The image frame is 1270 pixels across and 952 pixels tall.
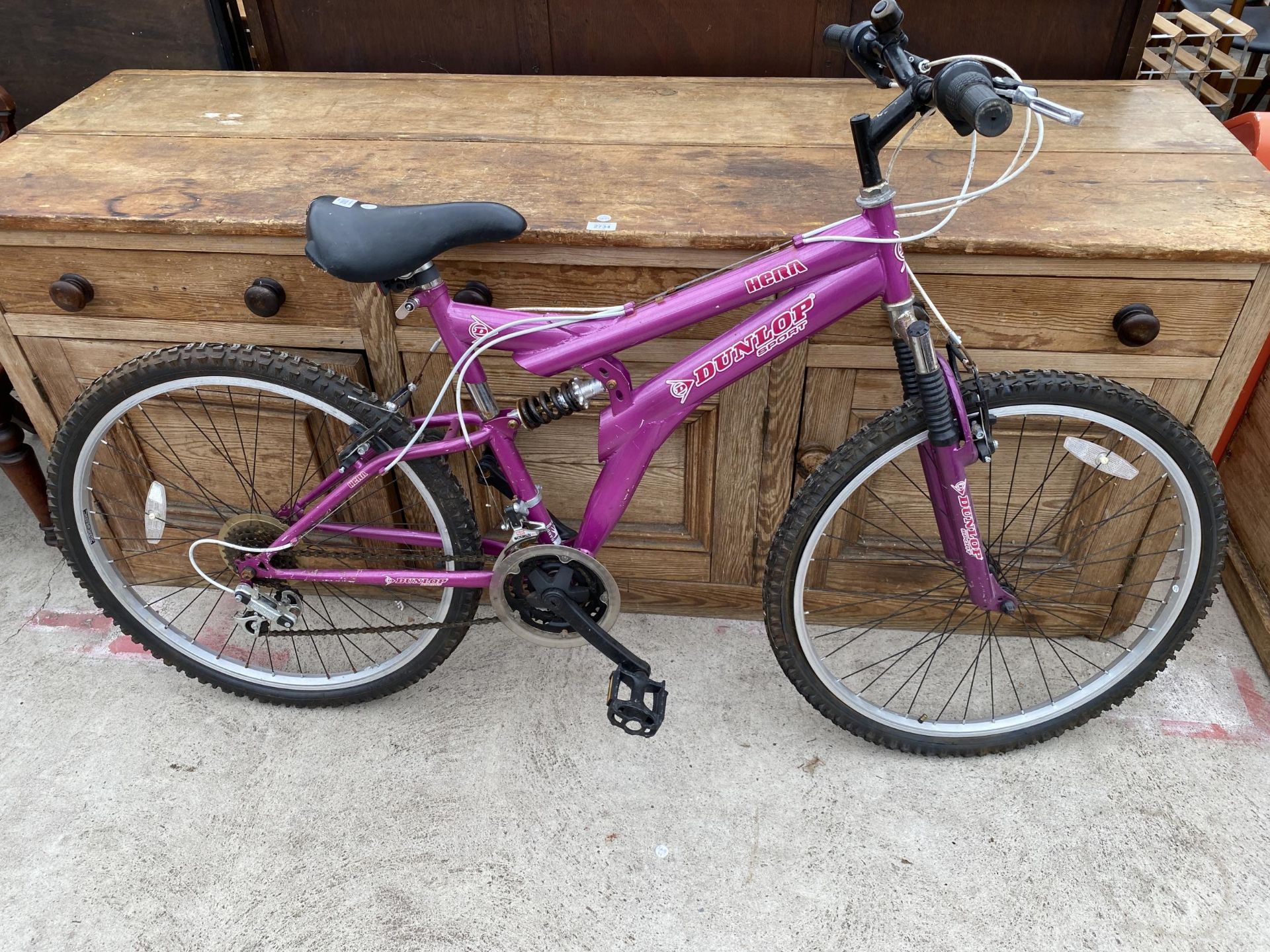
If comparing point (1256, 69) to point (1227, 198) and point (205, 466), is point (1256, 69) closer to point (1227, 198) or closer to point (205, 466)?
point (1227, 198)

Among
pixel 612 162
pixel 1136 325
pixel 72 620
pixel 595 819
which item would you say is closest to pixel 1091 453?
pixel 1136 325

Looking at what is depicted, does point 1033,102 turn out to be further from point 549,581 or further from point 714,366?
point 549,581

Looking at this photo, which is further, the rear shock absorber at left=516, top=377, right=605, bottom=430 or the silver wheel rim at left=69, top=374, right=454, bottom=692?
the silver wheel rim at left=69, top=374, right=454, bottom=692

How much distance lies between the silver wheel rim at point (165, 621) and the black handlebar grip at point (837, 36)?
1.11 m

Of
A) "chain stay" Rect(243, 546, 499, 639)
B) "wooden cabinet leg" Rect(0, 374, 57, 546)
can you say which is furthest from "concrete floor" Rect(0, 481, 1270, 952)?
"wooden cabinet leg" Rect(0, 374, 57, 546)

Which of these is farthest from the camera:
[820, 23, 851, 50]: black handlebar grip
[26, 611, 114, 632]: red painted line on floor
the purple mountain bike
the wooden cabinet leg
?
[26, 611, 114, 632]: red painted line on floor

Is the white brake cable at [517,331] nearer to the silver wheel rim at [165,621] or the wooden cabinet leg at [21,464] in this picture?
the silver wheel rim at [165,621]

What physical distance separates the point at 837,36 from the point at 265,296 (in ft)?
3.91

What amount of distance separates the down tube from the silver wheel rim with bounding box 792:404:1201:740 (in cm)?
31

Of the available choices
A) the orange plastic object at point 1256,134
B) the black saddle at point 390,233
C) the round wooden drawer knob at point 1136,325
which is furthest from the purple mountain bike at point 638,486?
the orange plastic object at point 1256,134

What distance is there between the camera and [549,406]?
1693mm

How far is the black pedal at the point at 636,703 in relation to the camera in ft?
6.12

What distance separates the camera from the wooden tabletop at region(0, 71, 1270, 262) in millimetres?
1710

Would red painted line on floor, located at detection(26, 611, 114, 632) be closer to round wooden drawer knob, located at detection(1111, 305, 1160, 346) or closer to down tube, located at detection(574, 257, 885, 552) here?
down tube, located at detection(574, 257, 885, 552)
